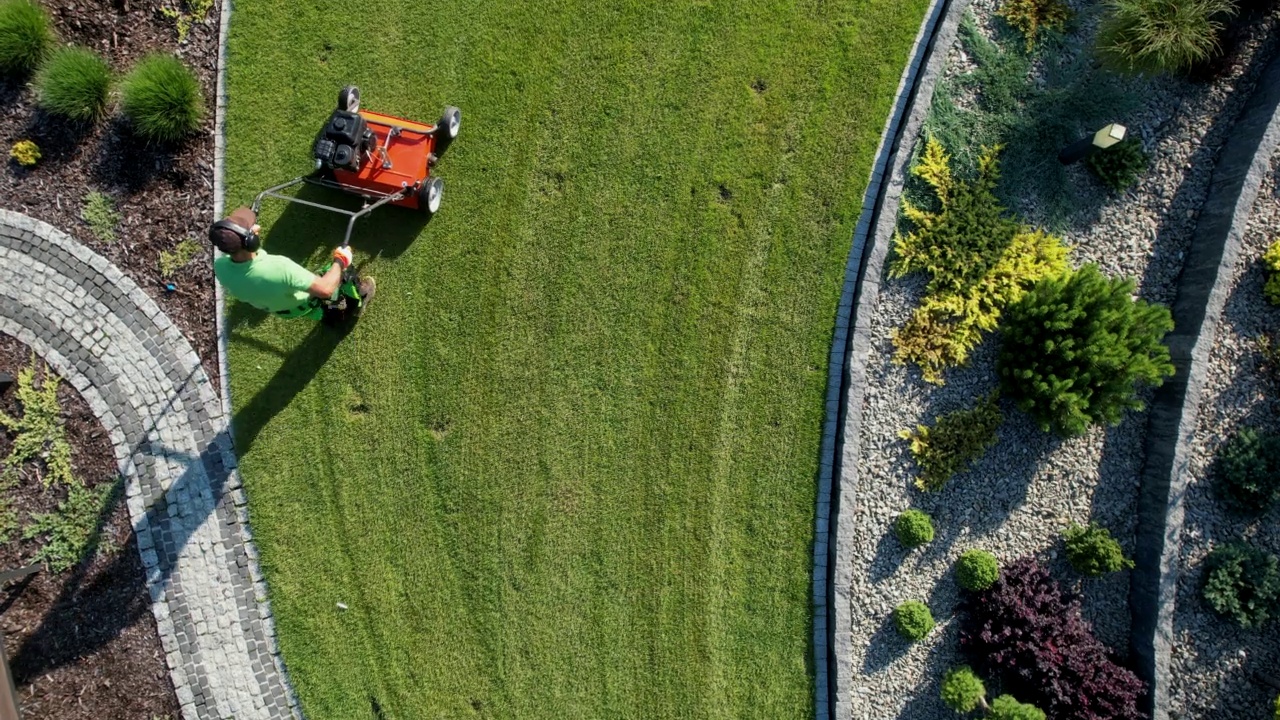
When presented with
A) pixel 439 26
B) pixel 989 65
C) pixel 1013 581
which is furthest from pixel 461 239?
pixel 1013 581

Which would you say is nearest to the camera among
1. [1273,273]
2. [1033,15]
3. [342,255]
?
[342,255]

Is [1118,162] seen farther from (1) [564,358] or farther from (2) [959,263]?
(1) [564,358]

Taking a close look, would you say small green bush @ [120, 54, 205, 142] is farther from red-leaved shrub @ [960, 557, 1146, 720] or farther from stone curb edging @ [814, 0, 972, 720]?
red-leaved shrub @ [960, 557, 1146, 720]

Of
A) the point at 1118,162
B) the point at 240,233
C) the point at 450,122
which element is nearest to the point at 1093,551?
the point at 1118,162

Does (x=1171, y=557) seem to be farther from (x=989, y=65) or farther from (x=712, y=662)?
(x=989, y=65)

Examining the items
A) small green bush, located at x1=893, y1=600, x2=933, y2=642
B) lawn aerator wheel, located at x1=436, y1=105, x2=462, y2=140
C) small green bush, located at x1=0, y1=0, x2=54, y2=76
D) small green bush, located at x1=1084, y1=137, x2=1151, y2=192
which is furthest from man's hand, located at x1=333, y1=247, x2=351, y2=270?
small green bush, located at x1=1084, y1=137, x2=1151, y2=192

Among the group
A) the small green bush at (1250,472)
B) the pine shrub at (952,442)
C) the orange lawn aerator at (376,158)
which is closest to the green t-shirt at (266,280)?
the orange lawn aerator at (376,158)

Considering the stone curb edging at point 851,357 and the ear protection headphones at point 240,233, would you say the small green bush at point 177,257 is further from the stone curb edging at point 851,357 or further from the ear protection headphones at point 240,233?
the stone curb edging at point 851,357
